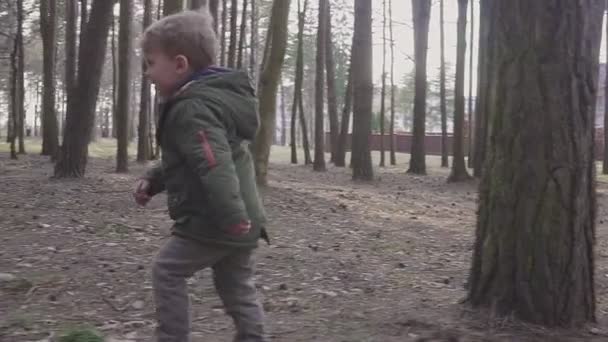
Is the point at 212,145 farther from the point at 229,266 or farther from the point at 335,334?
the point at 335,334

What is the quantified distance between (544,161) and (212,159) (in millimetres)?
2029

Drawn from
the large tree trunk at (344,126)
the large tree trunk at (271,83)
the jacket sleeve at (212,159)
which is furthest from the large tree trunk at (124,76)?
the jacket sleeve at (212,159)

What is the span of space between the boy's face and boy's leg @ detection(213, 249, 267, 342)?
0.91 m

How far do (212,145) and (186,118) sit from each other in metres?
0.18

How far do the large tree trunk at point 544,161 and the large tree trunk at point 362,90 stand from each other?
1359cm

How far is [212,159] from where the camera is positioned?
3.19m

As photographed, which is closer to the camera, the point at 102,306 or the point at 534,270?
the point at 534,270

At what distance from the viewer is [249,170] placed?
11.9 feet

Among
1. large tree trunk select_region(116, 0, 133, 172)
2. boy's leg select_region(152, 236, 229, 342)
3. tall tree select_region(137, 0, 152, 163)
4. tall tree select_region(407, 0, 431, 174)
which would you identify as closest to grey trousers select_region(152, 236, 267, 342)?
boy's leg select_region(152, 236, 229, 342)

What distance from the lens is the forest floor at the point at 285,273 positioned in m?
4.55

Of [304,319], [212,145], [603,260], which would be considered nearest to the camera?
[212,145]

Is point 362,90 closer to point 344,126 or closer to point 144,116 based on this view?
point 144,116

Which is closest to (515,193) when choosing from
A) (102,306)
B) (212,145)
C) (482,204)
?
(482,204)

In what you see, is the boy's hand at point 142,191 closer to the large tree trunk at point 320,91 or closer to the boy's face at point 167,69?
the boy's face at point 167,69
